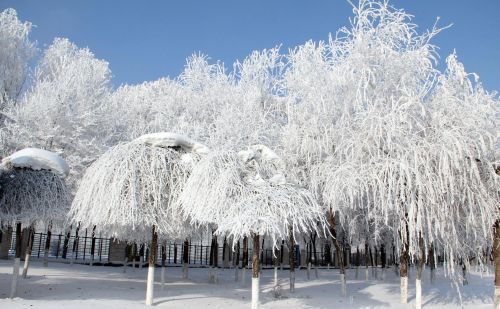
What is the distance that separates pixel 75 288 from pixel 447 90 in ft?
45.7

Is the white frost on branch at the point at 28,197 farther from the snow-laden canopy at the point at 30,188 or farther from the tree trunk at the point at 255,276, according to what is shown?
the tree trunk at the point at 255,276

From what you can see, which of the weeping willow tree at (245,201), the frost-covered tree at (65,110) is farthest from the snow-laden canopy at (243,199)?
the frost-covered tree at (65,110)

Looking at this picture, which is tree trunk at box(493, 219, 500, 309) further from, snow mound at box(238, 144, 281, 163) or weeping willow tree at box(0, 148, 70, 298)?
weeping willow tree at box(0, 148, 70, 298)

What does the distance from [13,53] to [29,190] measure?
1133cm

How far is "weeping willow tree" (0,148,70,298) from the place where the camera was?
11.6 meters

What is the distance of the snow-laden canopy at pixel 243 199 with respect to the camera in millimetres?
10406

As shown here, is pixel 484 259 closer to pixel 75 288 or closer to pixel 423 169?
pixel 423 169

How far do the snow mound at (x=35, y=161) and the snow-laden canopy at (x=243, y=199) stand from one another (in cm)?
377

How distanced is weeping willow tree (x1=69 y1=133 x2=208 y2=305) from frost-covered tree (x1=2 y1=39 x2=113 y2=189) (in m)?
6.63

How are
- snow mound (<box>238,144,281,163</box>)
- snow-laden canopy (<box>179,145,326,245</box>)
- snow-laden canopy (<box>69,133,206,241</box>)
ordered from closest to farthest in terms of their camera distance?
1. snow-laden canopy (<box>179,145,326,245</box>)
2. snow-laden canopy (<box>69,133,206,241</box>)
3. snow mound (<box>238,144,281,163</box>)

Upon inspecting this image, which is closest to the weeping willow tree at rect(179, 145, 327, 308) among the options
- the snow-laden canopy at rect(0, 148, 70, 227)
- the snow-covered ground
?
the snow-covered ground

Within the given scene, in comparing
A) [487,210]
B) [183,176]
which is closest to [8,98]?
[183,176]

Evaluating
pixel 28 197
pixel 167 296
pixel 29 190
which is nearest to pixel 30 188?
pixel 29 190

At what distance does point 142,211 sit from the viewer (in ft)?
38.3
